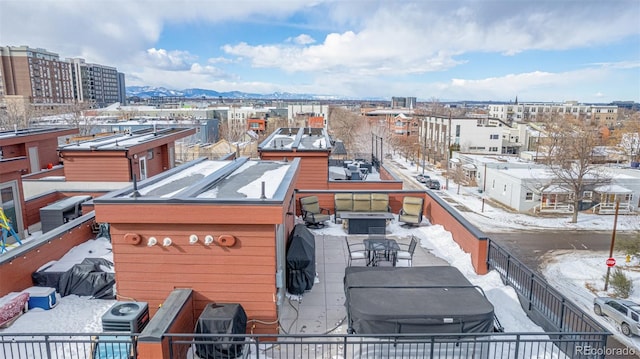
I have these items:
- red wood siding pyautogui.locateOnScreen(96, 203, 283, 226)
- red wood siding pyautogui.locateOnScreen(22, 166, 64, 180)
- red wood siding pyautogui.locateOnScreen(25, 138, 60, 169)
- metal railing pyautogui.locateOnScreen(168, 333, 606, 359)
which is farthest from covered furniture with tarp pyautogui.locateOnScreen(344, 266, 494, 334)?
red wood siding pyautogui.locateOnScreen(25, 138, 60, 169)

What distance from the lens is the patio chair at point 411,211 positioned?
12.4m

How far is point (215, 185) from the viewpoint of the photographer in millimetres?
7512

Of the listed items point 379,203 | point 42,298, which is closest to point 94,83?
point 379,203

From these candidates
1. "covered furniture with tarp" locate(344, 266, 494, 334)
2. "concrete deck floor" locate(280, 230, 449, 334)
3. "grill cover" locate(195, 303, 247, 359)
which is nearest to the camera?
"covered furniture with tarp" locate(344, 266, 494, 334)

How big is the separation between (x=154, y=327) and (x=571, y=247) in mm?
26189

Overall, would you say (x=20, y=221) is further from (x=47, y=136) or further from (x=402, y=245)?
(x=402, y=245)

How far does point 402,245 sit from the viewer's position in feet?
35.0

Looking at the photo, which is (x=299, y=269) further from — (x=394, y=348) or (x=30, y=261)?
(x=30, y=261)

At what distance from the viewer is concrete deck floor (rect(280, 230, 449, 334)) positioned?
259 inches

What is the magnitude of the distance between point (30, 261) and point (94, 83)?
152m

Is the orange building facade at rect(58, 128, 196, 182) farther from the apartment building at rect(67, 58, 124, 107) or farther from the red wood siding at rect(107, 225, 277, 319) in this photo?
the apartment building at rect(67, 58, 124, 107)

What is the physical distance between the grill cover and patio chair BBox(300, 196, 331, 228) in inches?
257

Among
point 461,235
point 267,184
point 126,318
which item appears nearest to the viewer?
point 126,318

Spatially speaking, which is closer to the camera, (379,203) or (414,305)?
(414,305)
